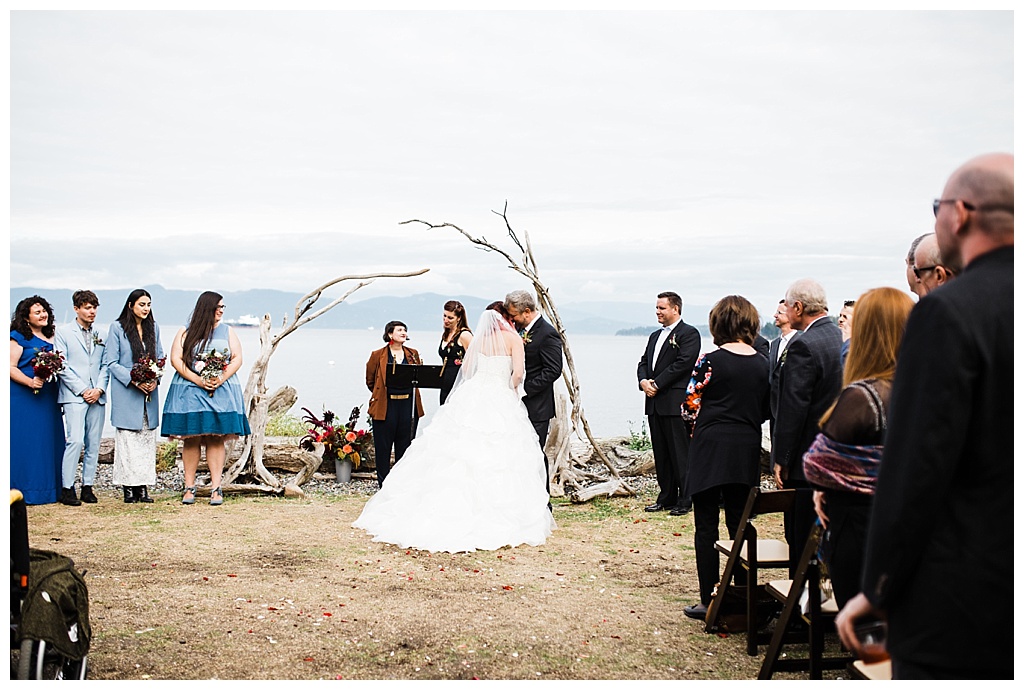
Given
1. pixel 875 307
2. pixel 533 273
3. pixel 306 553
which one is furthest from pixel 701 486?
pixel 533 273

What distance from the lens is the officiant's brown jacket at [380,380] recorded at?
9492 millimetres

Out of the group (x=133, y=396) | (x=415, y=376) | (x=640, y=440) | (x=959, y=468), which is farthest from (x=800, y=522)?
(x=640, y=440)

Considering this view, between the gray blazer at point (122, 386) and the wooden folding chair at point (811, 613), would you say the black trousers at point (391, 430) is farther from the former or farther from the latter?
the wooden folding chair at point (811, 613)

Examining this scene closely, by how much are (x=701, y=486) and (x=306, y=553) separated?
9.84ft

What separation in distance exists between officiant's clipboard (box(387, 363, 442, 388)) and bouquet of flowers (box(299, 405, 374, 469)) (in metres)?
1.26

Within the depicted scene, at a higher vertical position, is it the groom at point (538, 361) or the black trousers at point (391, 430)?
the groom at point (538, 361)

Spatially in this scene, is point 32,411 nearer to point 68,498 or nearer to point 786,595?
point 68,498

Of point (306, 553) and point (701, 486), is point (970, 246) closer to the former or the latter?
point (701, 486)

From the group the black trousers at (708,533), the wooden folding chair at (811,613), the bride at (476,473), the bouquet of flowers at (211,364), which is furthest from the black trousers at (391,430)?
the wooden folding chair at (811,613)

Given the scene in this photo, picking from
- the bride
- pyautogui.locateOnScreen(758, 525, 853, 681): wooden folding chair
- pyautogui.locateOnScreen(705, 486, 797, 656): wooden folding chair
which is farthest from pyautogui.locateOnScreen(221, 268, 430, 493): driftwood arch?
pyautogui.locateOnScreen(758, 525, 853, 681): wooden folding chair

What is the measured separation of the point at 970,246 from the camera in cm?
199

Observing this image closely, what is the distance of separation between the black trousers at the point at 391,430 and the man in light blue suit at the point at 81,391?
262cm

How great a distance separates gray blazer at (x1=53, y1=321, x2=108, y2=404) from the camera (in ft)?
27.8

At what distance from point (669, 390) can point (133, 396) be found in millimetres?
4878
